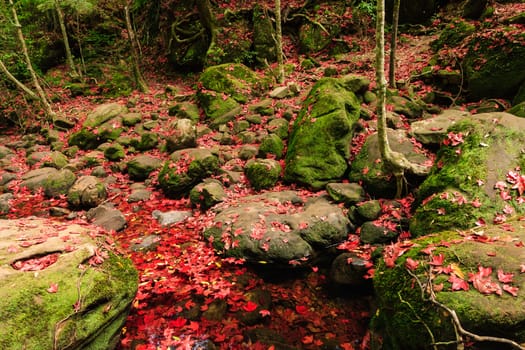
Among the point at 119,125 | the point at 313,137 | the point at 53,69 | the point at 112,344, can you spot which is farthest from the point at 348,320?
the point at 53,69

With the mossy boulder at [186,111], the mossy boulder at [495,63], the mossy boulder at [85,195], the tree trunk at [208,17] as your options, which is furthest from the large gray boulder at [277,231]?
the tree trunk at [208,17]

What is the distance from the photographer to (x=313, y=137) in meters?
7.91

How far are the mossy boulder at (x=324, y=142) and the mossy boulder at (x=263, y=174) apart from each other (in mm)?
350

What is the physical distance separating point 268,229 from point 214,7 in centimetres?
1603

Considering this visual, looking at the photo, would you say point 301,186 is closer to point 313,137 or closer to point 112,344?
point 313,137

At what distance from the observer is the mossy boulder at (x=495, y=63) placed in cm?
813

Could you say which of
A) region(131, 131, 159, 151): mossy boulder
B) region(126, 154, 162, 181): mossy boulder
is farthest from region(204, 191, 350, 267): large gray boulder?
region(131, 131, 159, 151): mossy boulder

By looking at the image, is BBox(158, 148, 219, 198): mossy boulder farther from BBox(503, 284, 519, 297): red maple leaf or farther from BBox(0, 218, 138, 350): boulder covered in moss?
BBox(503, 284, 519, 297): red maple leaf

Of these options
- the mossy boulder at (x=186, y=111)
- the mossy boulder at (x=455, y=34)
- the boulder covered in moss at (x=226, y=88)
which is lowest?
the mossy boulder at (x=186, y=111)

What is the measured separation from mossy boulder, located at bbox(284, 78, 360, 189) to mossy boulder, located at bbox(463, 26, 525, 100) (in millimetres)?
4252

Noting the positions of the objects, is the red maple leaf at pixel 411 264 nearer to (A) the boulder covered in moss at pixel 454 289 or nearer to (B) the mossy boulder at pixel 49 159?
(A) the boulder covered in moss at pixel 454 289

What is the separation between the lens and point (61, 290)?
3.26 meters

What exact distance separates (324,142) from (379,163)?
156 centimetres

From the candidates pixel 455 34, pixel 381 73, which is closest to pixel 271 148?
pixel 381 73
